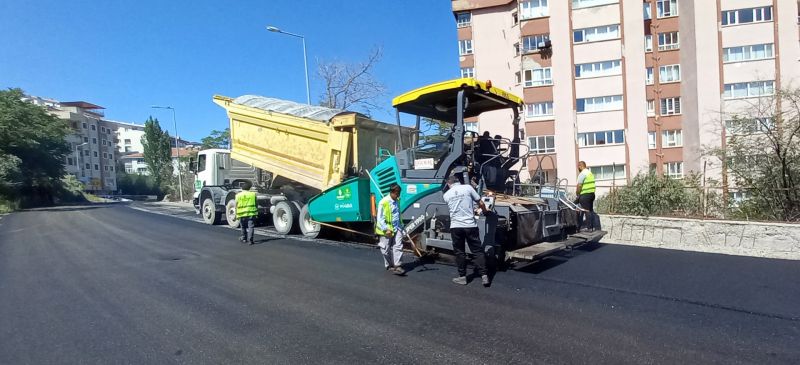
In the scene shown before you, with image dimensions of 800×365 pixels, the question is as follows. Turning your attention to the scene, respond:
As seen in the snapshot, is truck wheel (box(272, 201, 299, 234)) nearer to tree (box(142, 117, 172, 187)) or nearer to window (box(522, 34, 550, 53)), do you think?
window (box(522, 34, 550, 53))

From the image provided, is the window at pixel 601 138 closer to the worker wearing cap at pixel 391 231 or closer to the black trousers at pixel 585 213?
the black trousers at pixel 585 213

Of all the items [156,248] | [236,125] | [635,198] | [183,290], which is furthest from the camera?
[236,125]

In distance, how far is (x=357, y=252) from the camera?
841cm

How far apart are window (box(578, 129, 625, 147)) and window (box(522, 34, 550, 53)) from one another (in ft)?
21.2

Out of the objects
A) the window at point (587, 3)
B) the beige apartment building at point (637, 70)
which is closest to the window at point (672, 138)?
the beige apartment building at point (637, 70)

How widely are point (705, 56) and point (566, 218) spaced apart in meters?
28.3

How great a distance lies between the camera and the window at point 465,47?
113 feet

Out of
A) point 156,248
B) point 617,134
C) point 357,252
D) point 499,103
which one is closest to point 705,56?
point 617,134

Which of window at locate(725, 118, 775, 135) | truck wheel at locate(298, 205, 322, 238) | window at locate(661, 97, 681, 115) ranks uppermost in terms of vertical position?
window at locate(661, 97, 681, 115)

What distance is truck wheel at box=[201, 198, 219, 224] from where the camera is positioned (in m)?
14.1

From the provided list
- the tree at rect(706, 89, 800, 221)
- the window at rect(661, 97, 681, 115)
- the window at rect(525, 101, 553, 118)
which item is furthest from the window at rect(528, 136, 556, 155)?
the tree at rect(706, 89, 800, 221)

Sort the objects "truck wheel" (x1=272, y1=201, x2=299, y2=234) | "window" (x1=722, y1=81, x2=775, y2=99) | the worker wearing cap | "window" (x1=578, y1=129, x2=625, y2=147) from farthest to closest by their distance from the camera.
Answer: "window" (x1=578, y1=129, x2=625, y2=147), "window" (x1=722, y1=81, x2=775, y2=99), "truck wheel" (x1=272, y1=201, x2=299, y2=234), the worker wearing cap

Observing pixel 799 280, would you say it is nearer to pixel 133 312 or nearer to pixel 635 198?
pixel 635 198

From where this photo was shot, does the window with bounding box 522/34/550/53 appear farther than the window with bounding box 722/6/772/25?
Yes
